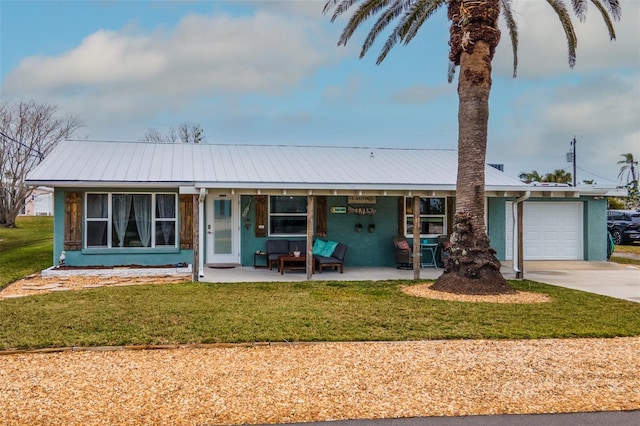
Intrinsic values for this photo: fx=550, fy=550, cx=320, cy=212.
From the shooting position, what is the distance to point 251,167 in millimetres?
15688

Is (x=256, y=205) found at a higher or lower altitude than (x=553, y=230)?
higher

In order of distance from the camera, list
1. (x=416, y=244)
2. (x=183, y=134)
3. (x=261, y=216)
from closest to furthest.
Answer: (x=416, y=244) < (x=261, y=216) < (x=183, y=134)

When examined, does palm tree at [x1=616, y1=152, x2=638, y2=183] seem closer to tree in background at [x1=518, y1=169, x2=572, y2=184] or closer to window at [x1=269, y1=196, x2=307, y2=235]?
tree in background at [x1=518, y1=169, x2=572, y2=184]

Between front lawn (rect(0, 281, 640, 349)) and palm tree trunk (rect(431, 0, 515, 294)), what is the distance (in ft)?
4.14

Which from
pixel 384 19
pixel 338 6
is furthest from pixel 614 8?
pixel 338 6

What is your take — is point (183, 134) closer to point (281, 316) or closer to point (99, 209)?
point (99, 209)

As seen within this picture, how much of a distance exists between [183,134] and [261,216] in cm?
2918

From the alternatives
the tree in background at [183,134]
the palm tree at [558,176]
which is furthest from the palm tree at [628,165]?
the tree in background at [183,134]

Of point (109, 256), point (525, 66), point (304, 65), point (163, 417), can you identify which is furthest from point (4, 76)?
point (163, 417)

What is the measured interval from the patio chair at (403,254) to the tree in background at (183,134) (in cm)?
2976

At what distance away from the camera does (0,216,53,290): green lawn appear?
45.3ft

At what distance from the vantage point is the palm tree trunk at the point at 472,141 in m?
10.4

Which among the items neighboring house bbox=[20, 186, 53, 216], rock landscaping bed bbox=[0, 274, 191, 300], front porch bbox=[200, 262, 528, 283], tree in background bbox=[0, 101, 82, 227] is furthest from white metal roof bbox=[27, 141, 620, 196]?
neighboring house bbox=[20, 186, 53, 216]

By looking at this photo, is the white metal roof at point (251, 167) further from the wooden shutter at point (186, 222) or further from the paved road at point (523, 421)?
the paved road at point (523, 421)
